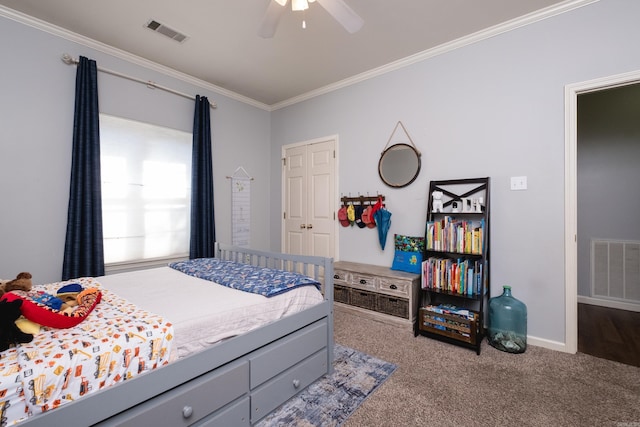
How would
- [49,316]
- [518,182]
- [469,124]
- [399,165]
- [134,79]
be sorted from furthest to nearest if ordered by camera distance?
[399,165]
[134,79]
[469,124]
[518,182]
[49,316]

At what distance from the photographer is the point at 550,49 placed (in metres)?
2.43

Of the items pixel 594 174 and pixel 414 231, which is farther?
pixel 594 174

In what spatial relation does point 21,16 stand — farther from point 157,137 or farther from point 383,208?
point 383,208

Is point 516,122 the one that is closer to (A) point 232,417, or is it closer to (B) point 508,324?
(B) point 508,324

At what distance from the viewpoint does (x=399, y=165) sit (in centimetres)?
327

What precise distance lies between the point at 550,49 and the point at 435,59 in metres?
0.97

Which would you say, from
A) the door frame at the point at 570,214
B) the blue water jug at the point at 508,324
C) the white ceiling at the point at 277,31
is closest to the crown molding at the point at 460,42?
the white ceiling at the point at 277,31

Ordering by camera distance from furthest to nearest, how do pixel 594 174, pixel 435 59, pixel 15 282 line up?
pixel 594 174
pixel 435 59
pixel 15 282

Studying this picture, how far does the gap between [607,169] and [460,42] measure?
8.13 feet

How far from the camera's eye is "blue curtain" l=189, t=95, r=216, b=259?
354 centimetres

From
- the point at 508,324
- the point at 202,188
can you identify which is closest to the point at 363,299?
the point at 508,324

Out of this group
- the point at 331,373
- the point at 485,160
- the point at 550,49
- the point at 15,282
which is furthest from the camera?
the point at 485,160

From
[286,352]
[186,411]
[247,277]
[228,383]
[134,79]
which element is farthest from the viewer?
[134,79]

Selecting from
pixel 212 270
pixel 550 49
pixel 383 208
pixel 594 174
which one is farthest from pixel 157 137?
pixel 594 174
